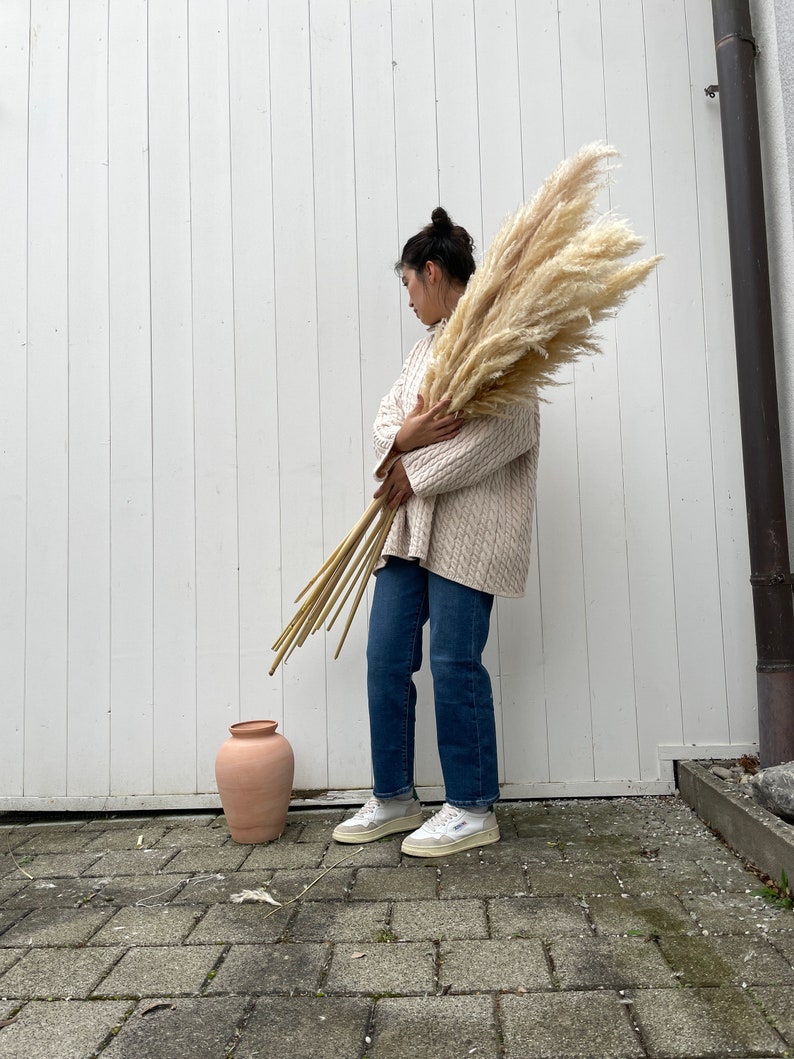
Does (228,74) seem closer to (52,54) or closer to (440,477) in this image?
(52,54)

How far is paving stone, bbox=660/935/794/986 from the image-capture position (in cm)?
134

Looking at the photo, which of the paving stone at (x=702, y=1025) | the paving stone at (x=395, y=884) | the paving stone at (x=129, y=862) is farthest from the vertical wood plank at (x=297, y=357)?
the paving stone at (x=702, y=1025)

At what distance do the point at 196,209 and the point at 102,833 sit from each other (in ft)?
6.41

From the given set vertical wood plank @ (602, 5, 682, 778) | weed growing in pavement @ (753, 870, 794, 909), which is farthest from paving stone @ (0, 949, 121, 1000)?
vertical wood plank @ (602, 5, 682, 778)

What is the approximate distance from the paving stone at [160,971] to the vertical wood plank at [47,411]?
116 cm

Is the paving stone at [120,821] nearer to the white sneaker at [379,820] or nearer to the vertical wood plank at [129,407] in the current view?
the vertical wood plank at [129,407]

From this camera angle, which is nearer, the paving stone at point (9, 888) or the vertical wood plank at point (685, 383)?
the paving stone at point (9, 888)

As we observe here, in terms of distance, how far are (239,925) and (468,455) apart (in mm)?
1164

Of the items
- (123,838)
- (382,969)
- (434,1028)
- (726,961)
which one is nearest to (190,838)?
(123,838)

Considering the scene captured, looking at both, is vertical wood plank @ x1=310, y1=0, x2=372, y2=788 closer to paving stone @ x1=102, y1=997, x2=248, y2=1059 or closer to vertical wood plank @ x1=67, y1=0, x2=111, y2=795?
vertical wood plank @ x1=67, y1=0, x2=111, y2=795

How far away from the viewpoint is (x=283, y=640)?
88.4 inches

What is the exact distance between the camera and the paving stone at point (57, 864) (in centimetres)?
202

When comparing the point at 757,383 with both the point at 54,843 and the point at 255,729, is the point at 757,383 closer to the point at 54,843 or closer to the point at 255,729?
the point at 255,729

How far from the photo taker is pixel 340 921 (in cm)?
164
